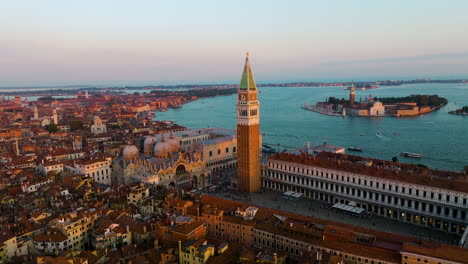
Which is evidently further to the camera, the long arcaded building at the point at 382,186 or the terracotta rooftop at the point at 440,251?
the long arcaded building at the point at 382,186

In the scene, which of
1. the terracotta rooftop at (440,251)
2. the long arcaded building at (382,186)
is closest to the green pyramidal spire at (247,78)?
the long arcaded building at (382,186)

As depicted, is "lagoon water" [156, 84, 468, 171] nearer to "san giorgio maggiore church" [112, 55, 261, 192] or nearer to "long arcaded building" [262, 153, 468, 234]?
"long arcaded building" [262, 153, 468, 234]

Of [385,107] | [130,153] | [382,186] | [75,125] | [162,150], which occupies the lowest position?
[75,125]

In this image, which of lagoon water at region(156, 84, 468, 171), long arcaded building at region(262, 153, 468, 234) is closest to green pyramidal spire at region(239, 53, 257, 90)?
long arcaded building at region(262, 153, 468, 234)

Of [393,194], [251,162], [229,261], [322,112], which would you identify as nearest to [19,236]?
[229,261]

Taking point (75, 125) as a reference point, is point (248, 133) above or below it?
above

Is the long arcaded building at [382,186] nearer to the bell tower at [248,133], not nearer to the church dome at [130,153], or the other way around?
the bell tower at [248,133]

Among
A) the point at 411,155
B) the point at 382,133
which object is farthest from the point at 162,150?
the point at 382,133

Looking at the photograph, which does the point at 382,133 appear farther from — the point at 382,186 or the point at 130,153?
the point at 130,153

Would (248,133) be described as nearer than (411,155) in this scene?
Yes
